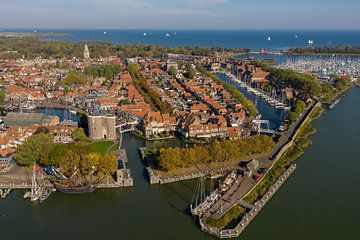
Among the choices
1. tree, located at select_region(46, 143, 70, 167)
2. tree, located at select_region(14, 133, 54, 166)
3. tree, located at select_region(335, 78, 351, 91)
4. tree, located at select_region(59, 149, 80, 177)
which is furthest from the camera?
tree, located at select_region(335, 78, 351, 91)

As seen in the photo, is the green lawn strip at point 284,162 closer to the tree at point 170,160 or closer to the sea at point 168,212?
the sea at point 168,212

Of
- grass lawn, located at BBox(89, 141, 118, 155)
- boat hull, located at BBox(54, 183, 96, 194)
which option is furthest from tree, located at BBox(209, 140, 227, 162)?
boat hull, located at BBox(54, 183, 96, 194)

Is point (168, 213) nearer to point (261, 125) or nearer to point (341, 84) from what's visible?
point (261, 125)

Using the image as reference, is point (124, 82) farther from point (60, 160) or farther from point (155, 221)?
point (155, 221)

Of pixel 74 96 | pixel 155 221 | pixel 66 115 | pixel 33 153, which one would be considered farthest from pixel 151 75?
pixel 155 221

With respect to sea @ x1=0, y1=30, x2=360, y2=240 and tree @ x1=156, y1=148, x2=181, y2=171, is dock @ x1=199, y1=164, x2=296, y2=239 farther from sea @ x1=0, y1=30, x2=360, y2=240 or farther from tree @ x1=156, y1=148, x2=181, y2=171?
tree @ x1=156, y1=148, x2=181, y2=171

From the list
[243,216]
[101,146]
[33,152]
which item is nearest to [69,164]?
[33,152]
